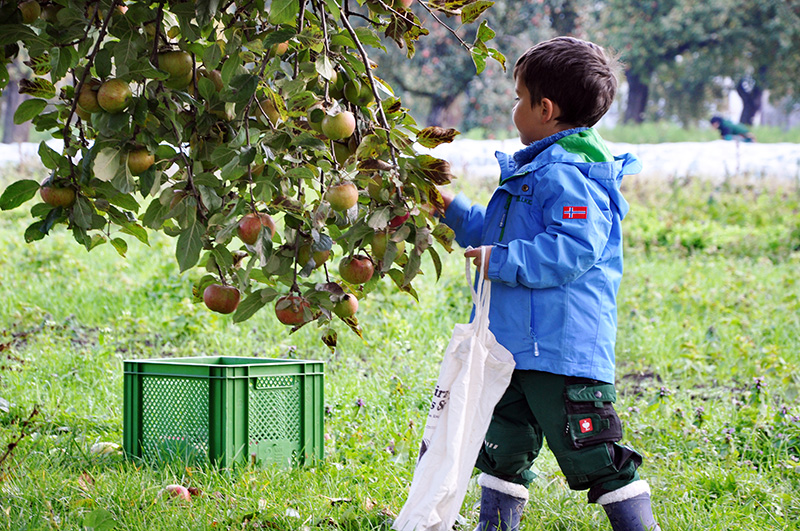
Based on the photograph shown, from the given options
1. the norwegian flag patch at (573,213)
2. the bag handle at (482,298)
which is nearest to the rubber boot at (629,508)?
the bag handle at (482,298)

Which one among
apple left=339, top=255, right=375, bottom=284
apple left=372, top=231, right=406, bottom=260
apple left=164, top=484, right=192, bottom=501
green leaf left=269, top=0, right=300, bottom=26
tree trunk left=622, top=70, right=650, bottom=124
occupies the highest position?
tree trunk left=622, top=70, right=650, bottom=124

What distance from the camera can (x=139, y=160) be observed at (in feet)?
4.83

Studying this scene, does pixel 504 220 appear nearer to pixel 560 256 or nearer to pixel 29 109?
pixel 560 256

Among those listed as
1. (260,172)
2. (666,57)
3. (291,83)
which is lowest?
(260,172)

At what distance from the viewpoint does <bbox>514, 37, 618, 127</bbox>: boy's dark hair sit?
1919 millimetres

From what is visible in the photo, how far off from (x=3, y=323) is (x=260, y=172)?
3565mm

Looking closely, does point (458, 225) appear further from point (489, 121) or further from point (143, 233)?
point (489, 121)

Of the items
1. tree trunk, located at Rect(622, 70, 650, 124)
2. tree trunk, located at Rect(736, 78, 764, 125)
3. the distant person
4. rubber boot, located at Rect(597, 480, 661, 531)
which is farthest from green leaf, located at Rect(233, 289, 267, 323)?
tree trunk, located at Rect(736, 78, 764, 125)

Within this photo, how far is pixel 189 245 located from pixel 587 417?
0.98 m

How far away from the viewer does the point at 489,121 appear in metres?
15.6

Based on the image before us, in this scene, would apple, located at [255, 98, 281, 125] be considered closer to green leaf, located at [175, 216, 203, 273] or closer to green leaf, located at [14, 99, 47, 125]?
green leaf, located at [175, 216, 203, 273]

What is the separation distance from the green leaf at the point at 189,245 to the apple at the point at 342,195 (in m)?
0.26

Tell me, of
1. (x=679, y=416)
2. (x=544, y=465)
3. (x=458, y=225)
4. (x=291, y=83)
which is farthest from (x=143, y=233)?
(x=679, y=416)

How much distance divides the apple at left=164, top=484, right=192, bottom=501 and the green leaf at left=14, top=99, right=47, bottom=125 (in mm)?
1015
